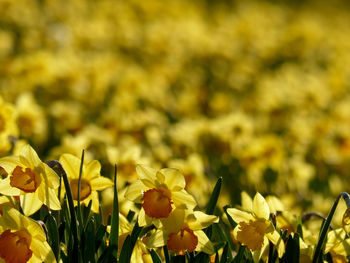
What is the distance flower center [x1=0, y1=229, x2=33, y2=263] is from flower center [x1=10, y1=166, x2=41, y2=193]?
0.42ft

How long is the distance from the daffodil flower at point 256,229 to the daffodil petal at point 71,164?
1.63 ft

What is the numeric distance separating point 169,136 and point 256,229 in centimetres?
216

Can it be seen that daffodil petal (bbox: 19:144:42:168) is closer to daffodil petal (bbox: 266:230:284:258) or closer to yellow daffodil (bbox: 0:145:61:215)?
yellow daffodil (bbox: 0:145:61:215)

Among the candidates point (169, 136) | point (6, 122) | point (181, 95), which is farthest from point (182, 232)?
point (181, 95)

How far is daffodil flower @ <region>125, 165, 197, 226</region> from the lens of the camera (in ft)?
4.54

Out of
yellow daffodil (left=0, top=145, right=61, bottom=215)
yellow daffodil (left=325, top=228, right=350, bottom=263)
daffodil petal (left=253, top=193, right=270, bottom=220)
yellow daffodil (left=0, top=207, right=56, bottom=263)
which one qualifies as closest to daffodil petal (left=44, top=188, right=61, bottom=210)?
yellow daffodil (left=0, top=145, right=61, bottom=215)

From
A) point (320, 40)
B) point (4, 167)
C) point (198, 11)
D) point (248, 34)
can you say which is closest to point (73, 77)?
point (4, 167)

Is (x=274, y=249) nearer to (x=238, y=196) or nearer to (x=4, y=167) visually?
(x=4, y=167)

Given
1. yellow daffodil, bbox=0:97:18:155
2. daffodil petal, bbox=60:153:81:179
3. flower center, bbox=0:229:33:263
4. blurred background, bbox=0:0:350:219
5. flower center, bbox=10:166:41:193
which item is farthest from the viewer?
blurred background, bbox=0:0:350:219

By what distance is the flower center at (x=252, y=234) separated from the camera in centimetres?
144

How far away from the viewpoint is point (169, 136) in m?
3.60

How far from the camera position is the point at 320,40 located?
320 inches

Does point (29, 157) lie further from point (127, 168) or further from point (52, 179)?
point (127, 168)

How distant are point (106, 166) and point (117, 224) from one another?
1.21 metres
